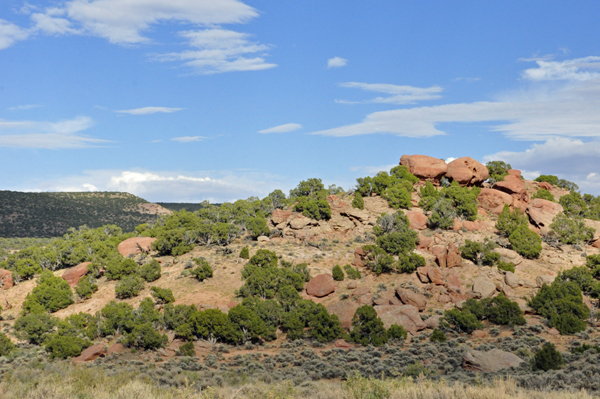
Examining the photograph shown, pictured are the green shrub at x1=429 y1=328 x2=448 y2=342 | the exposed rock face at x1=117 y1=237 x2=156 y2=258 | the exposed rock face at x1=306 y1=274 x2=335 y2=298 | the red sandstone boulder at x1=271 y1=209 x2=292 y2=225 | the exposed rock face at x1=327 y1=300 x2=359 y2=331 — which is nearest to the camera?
the green shrub at x1=429 y1=328 x2=448 y2=342

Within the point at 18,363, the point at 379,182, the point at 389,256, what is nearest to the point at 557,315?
the point at 389,256

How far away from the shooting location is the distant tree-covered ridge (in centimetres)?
Result: 9644

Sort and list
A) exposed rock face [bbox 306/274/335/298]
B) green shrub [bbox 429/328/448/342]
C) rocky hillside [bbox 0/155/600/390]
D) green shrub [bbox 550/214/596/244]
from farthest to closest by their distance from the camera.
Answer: green shrub [bbox 550/214/596/244] < exposed rock face [bbox 306/274/335/298] < green shrub [bbox 429/328/448/342] < rocky hillside [bbox 0/155/600/390]

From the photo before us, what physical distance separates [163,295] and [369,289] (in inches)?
646

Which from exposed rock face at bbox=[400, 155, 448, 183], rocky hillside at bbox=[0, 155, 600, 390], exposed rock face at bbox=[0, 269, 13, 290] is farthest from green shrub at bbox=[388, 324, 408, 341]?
exposed rock face at bbox=[0, 269, 13, 290]

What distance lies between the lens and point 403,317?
29.5 m

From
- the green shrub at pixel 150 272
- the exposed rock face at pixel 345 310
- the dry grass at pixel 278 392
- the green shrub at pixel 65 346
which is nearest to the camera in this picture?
the dry grass at pixel 278 392

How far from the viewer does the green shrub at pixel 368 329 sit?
27266 millimetres

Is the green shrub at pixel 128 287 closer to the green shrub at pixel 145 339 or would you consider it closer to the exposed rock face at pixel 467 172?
the green shrub at pixel 145 339

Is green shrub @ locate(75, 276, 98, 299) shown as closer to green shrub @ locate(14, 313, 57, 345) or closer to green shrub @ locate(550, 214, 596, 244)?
green shrub @ locate(14, 313, 57, 345)

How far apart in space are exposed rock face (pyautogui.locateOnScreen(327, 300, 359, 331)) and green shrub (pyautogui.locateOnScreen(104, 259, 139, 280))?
19.6 m

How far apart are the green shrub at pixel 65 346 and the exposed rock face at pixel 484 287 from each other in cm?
2780

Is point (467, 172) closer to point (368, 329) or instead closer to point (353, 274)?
point (353, 274)

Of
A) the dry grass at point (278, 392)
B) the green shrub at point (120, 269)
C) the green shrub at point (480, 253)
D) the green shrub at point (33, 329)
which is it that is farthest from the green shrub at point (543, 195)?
the green shrub at point (33, 329)
